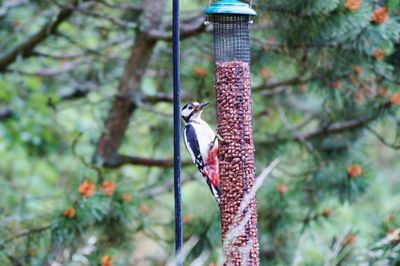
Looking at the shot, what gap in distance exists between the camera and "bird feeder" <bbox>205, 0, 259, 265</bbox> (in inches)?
110

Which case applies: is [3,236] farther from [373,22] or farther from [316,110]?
[316,110]

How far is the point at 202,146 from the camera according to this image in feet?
11.0

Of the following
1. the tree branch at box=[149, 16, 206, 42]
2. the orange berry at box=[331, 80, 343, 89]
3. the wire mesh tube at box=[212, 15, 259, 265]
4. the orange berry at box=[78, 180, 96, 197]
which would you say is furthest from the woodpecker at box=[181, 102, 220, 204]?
the orange berry at box=[331, 80, 343, 89]

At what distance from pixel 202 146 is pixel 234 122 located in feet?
1.52

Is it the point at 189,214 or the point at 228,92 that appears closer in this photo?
the point at 228,92

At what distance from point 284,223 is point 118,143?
103 cm

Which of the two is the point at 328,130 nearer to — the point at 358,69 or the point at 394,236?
the point at 358,69

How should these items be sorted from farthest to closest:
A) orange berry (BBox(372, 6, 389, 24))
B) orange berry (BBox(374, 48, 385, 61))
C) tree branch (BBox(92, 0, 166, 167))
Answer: tree branch (BBox(92, 0, 166, 167)) < orange berry (BBox(374, 48, 385, 61)) < orange berry (BBox(372, 6, 389, 24))

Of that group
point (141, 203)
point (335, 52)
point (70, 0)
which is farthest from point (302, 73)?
→ point (70, 0)

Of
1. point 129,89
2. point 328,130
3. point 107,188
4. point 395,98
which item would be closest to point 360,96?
point 395,98

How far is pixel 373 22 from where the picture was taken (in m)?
3.38

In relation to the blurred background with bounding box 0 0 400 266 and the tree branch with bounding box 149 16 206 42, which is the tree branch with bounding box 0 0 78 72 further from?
the tree branch with bounding box 149 16 206 42

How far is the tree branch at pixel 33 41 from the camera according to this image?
170 inches

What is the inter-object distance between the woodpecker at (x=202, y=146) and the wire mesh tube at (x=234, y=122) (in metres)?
0.22
